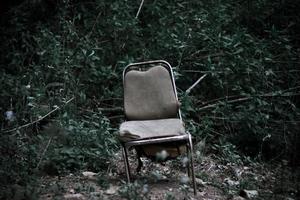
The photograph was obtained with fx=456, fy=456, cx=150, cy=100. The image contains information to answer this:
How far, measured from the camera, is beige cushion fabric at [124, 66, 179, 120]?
4859mm

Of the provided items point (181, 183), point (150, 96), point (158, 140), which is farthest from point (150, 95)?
point (181, 183)

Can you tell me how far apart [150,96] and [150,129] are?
0.56 meters

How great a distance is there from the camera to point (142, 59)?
649 centimetres

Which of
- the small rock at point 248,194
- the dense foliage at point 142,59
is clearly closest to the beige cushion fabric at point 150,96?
the dense foliage at point 142,59

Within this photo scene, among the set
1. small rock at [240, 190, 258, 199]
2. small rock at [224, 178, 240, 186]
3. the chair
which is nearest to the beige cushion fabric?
the chair

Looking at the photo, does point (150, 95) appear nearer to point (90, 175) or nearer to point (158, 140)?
point (158, 140)

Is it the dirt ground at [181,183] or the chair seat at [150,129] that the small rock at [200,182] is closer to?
the dirt ground at [181,183]

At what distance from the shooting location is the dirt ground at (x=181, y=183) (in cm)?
414

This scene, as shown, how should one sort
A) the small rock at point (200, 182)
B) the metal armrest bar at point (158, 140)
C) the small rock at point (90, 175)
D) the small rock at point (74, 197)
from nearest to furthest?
the small rock at point (74, 197)
the metal armrest bar at point (158, 140)
the small rock at point (90, 175)
the small rock at point (200, 182)

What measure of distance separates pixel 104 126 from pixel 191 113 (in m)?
1.48

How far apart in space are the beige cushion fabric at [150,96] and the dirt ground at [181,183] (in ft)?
2.14

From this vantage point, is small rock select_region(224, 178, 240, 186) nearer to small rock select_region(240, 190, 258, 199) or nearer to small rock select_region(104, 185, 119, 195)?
small rock select_region(240, 190, 258, 199)

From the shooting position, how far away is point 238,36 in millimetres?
6223

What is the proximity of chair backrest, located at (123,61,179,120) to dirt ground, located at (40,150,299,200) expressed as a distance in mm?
652
